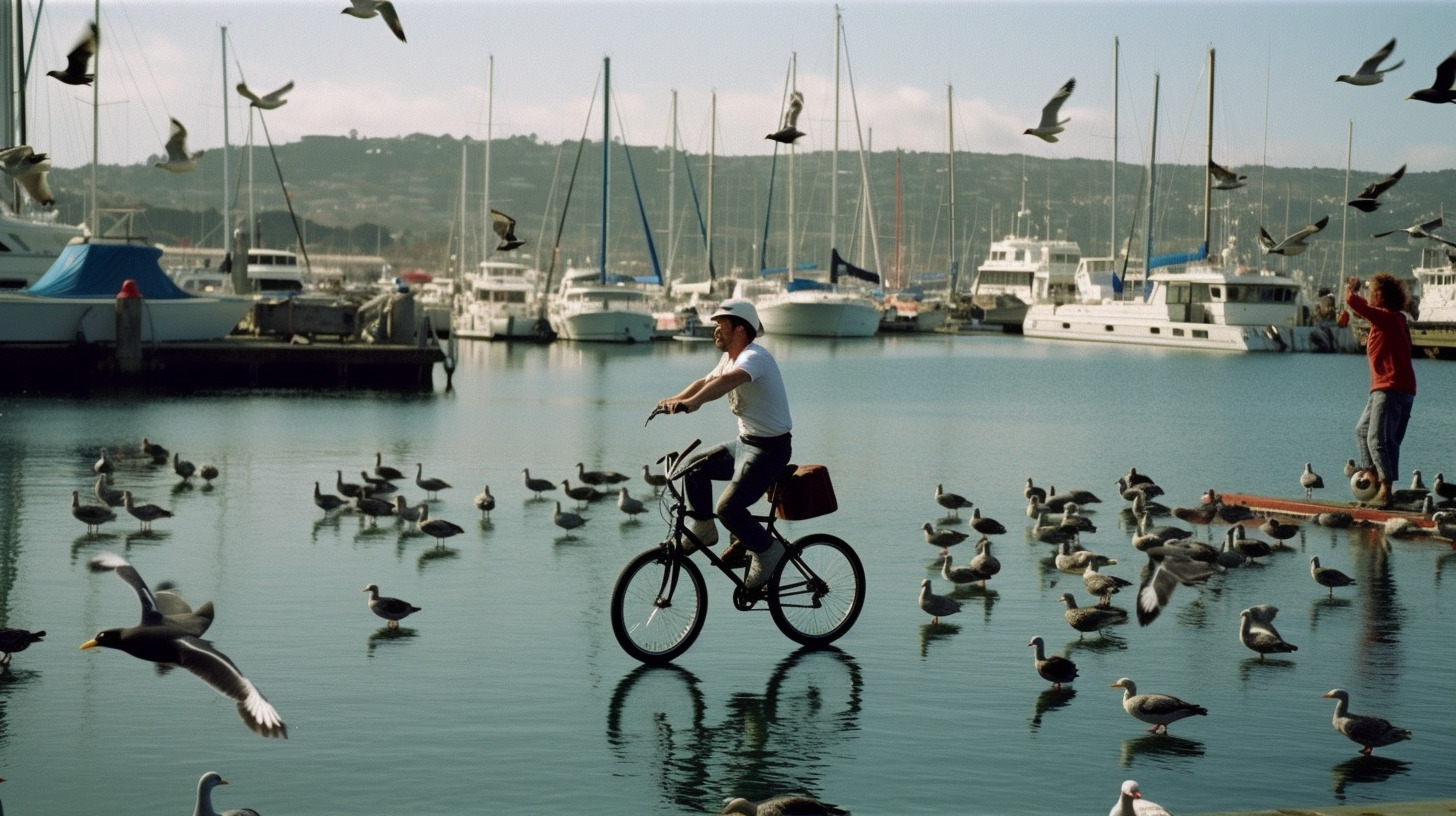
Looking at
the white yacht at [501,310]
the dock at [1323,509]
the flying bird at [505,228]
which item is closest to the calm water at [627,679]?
the dock at [1323,509]

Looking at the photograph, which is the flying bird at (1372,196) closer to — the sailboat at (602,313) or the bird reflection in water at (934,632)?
the bird reflection in water at (934,632)

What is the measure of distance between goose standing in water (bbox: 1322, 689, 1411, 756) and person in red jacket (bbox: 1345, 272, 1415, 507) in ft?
27.4

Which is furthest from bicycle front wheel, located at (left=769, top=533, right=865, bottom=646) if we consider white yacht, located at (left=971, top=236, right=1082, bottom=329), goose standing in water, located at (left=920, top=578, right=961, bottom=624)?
white yacht, located at (left=971, top=236, right=1082, bottom=329)

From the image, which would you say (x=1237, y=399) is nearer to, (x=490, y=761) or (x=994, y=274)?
(x=490, y=761)

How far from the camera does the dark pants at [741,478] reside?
10.6 metres

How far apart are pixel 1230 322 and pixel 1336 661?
7860 cm

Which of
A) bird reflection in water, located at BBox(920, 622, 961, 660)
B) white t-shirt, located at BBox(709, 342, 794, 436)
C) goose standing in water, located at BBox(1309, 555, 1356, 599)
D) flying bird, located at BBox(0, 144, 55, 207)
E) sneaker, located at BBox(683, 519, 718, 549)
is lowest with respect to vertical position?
bird reflection in water, located at BBox(920, 622, 961, 660)

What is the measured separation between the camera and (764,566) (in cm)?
1104

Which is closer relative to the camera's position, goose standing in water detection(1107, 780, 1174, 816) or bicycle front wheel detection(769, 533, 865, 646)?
goose standing in water detection(1107, 780, 1174, 816)

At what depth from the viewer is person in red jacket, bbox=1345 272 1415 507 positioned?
1711cm

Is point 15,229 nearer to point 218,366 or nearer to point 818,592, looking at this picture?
point 218,366

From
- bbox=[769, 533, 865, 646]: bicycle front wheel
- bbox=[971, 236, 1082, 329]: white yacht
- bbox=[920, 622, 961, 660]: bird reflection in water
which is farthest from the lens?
bbox=[971, 236, 1082, 329]: white yacht

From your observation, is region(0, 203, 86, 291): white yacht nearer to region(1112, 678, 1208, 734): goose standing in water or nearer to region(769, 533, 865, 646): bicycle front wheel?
region(769, 533, 865, 646): bicycle front wheel

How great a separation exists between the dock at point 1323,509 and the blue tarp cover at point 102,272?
37805 millimetres
